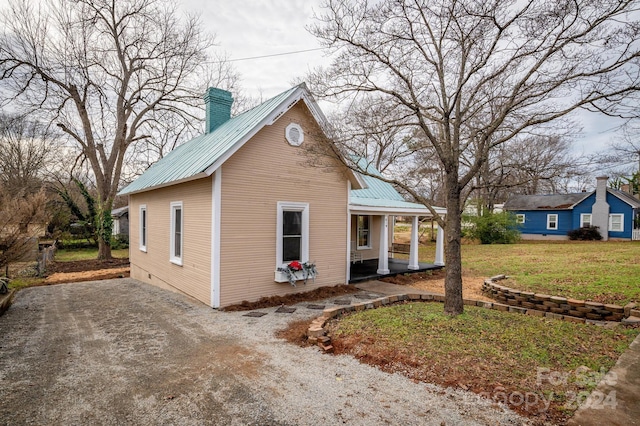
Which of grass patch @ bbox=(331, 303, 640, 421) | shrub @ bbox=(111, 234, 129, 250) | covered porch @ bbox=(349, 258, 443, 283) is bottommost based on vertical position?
shrub @ bbox=(111, 234, 129, 250)

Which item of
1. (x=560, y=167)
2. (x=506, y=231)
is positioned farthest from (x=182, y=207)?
(x=506, y=231)

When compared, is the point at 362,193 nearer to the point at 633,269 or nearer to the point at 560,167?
the point at 560,167

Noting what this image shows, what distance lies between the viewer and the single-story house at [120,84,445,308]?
7.52 meters

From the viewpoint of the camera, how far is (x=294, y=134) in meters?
8.76

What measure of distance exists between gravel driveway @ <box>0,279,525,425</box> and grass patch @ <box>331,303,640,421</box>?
30 cm

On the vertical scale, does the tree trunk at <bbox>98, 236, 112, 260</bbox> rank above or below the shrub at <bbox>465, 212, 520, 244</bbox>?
below

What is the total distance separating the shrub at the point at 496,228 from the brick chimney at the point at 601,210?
271 inches

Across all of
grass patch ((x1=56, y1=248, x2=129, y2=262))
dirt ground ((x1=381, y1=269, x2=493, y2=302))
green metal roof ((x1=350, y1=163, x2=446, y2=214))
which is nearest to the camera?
dirt ground ((x1=381, y1=269, x2=493, y2=302))

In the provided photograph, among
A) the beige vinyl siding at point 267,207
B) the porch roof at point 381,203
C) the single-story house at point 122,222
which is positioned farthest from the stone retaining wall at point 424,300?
the single-story house at point 122,222

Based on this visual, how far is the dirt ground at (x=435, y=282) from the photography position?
9953 mm

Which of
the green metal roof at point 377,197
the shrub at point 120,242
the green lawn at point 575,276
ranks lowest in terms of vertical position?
the shrub at point 120,242

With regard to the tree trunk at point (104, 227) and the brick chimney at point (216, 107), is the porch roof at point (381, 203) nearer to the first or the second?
the brick chimney at point (216, 107)

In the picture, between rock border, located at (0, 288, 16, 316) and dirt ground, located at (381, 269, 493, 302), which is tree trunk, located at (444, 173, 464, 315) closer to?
dirt ground, located at (381, 269, 493, 302)

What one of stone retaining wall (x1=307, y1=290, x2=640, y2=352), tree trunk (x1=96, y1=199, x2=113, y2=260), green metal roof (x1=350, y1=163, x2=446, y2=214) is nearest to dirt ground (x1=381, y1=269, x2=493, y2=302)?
stone retaining wall (x1=307, y1=290, x2=640, y2=352)
